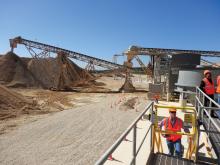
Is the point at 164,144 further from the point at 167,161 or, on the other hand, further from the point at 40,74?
the point at 40,74

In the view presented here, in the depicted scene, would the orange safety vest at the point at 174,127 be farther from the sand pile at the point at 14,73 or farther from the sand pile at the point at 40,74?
the sand pile at the point at 14,73

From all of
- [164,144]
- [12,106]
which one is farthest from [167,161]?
[12,106]

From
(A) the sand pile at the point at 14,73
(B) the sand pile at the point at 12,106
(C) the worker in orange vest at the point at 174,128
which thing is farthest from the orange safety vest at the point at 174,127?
(A) the sand pile at the point at 14,73

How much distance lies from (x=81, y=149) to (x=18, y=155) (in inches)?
73.6

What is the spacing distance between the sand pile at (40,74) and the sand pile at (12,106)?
11.7m

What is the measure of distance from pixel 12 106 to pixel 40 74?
1801 centimetres

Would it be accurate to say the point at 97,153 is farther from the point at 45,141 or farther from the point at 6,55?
the point at 6,55

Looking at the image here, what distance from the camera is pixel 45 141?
924 centimetres

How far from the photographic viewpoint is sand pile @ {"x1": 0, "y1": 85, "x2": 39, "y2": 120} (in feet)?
47.0

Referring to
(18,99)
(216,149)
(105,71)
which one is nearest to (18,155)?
(216,149)

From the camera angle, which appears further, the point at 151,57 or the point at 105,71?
the point at 105,71

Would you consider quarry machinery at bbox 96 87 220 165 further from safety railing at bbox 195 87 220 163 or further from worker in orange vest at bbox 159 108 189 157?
worker in orange vest at bbox 159 108 189 157

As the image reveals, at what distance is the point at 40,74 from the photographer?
110ft

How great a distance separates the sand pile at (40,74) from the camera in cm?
2967
